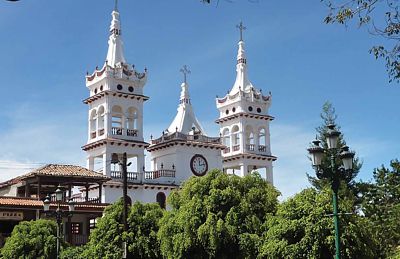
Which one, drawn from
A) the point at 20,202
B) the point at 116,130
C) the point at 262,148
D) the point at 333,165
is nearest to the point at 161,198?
the point at 116,130

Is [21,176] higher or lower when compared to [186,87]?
lower

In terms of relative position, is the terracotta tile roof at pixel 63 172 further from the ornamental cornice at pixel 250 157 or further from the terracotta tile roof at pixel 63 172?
the ornamental cornice at pixel 250 157

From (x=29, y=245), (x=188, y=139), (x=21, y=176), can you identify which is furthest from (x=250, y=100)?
(x=29, y=245)

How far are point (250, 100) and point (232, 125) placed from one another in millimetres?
2670

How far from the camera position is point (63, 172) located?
37.5 meters

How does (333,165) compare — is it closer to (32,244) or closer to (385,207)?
(385,207)

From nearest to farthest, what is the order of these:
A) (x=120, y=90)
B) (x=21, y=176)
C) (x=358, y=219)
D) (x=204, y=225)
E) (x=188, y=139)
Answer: (x=358, y=219)
(x=204, y=225)
(x=21, y=176)
(x=120, y=90)
(x=188, y=139)

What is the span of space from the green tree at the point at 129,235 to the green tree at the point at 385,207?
957 cm

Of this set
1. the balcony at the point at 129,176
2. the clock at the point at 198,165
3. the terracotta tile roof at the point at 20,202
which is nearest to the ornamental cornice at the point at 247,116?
the clock at the point at 198,165

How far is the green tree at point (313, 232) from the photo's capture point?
19.8 m

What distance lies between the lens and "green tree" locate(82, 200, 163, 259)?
1049 inches

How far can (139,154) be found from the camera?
45.3m

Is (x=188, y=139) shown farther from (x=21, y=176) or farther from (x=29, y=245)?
(x=29, y=245)

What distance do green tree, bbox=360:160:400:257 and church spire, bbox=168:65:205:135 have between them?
20.2 meters
